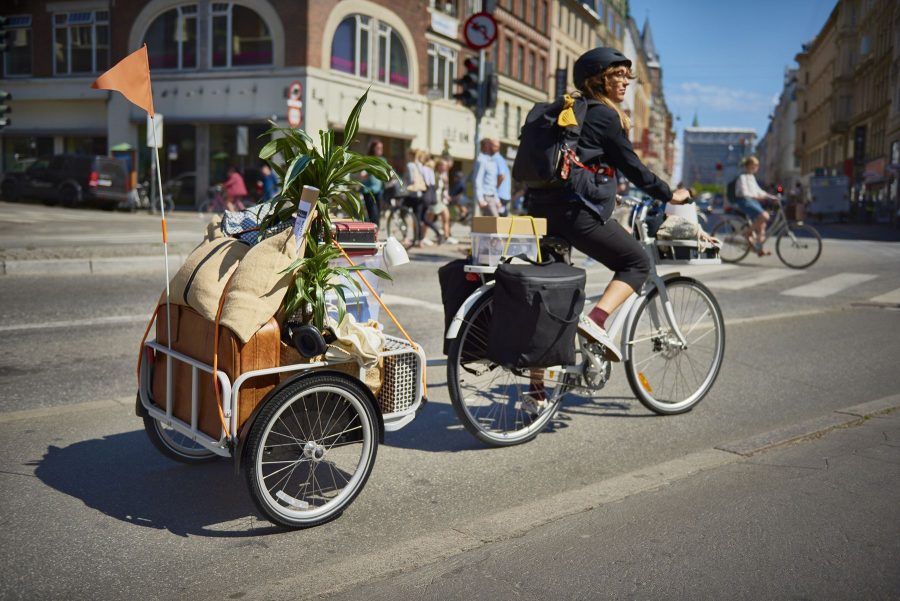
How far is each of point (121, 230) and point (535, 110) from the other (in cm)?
1528

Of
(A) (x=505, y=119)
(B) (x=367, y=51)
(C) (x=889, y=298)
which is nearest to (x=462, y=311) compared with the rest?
(C) (x=889, y=298)

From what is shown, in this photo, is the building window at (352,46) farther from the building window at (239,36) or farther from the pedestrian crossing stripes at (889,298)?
the pedestrian crossing stripes at (889,298)

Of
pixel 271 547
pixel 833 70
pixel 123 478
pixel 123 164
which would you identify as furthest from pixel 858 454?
pixel 833 70

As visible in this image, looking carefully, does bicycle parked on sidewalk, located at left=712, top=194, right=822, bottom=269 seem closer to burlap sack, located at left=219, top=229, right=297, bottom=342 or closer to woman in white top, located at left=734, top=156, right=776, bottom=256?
woman in white top, located at left=734, top=156, right=776, bottom=256

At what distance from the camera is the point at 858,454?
4.25 m

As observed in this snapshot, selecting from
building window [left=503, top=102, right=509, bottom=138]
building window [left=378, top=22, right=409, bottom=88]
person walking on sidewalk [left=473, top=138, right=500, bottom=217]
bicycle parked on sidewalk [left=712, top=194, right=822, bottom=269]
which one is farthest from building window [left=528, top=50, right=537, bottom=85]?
person walking on sidewalk [left=473, top=138, right=500, bottom=217]

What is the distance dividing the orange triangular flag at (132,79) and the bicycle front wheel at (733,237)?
41.8 feet

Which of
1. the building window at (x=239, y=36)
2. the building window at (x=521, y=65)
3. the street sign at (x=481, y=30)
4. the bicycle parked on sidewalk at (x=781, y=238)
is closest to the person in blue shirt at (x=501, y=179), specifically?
the street sign at (x=481, y=30)

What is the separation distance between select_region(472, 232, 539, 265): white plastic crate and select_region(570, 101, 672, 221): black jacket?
14.4 inches

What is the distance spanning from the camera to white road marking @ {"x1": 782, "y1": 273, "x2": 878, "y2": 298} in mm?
11031

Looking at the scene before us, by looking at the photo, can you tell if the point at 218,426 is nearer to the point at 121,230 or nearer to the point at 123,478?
the point at 123,478

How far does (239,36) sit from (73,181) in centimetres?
857

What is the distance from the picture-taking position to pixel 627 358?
4844 millimetres

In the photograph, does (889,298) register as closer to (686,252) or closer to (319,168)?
(686,252)
